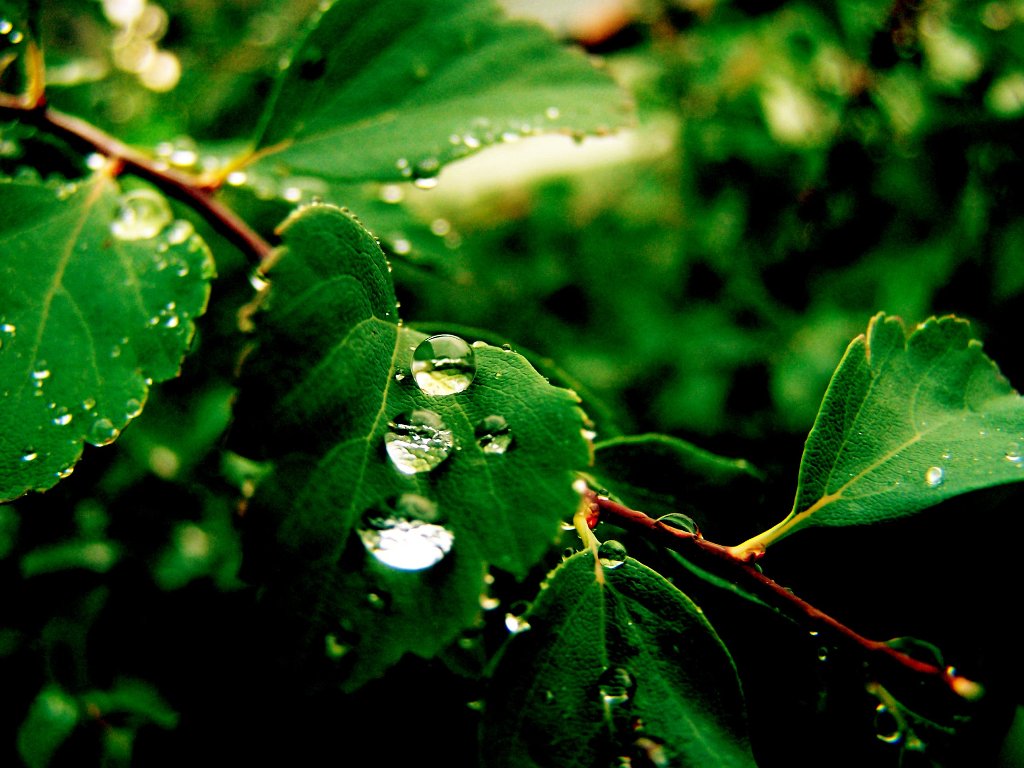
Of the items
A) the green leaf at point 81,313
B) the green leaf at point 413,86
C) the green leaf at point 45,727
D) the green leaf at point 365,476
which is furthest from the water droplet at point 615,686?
the green leaf at point 45,727

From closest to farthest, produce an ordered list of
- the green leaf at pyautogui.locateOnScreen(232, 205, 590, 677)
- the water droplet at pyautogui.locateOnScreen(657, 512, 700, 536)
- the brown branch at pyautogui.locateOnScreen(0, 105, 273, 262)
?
the green leaf at pyautogui.locateOnScreen(232, 205, 590, 677), the water droplet at pyautogui.locateOnScreen(657, 512, 700, 536), the brown branch at pyautogui.locateOnScreen(0, 105, 273, 262)

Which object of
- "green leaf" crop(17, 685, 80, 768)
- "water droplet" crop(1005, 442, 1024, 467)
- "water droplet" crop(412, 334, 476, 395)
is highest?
"water droplet" crop(1005, 442, 1024, 467)

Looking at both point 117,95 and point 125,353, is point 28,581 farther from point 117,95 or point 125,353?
point 117,95

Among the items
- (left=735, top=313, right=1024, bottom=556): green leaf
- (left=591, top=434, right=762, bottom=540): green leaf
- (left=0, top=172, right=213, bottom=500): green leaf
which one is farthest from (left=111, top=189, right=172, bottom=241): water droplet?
(left=735, top=313, right=1024, bottom=556): green leaf

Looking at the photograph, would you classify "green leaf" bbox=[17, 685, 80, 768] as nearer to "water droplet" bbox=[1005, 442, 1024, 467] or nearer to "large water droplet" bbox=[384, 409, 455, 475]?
"large water droplet" bbox=[384, 409, 455, 475]

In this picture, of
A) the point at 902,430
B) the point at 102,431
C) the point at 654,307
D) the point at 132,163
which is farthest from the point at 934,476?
the point at 654,307

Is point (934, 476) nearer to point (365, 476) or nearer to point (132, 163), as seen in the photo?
point (365, 476)

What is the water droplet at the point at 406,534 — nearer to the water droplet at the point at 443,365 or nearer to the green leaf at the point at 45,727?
the water droplet at the point at 443,365
